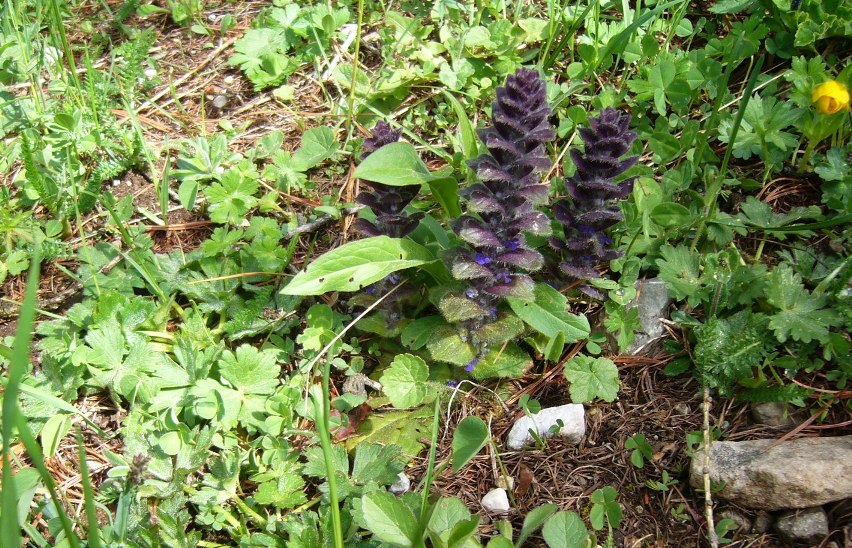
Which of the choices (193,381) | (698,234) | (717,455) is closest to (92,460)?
(193,381)

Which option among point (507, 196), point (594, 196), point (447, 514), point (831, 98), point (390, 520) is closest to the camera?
point (390, 520)

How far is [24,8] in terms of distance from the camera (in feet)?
13.8

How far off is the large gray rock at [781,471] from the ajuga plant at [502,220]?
0.93 m

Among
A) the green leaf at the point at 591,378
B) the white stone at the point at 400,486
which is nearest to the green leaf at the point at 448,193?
the green leaf at the point at 591,378

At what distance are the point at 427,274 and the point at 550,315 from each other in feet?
1.92

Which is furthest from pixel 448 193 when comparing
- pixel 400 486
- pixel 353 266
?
pixel 400 486

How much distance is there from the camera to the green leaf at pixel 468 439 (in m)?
2.21

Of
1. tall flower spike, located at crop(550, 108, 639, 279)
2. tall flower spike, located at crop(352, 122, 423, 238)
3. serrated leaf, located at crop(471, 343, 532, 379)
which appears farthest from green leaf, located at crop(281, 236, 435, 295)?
tall flower spike, located at crop(550, 108, 639, 279)

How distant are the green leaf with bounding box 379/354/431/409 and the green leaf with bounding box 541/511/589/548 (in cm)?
79

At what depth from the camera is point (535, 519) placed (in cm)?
235

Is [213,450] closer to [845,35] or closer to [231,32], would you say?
[231,32]

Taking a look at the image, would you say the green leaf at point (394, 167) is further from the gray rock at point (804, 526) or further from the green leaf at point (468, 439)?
the gray rock at point (804, 526)

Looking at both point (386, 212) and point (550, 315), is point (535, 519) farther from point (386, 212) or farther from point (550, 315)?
point (386, 212)

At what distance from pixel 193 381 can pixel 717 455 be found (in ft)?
6.98
